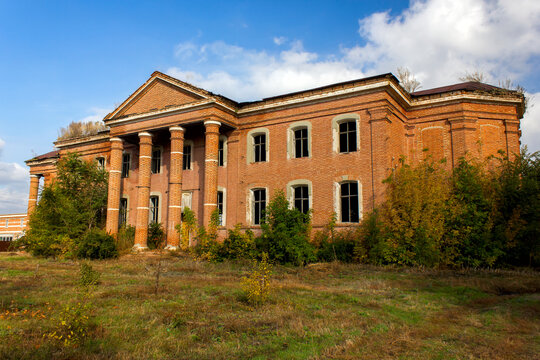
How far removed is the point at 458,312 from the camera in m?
7.76

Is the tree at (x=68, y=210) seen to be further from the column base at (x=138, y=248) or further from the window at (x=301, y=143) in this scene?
the window at (x=301, y=143)

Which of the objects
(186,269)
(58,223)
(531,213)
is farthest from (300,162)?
(58,223)

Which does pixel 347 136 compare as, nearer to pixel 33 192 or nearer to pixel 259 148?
pixel 259 148

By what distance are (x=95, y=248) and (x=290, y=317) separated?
14696 mm

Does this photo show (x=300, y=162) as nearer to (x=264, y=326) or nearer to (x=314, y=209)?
(x=314, y=209)

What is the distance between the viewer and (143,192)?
2056 cm

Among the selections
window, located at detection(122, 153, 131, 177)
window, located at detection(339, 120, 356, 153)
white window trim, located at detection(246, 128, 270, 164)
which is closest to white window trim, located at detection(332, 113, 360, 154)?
window, located at detection(339, 120, 356, 153)

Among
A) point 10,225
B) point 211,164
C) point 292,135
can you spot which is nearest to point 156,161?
point 211,164

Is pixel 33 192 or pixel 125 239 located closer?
pixel 125 239

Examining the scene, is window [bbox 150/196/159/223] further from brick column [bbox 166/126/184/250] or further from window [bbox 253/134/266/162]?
window [bbox 253/134/266/162]

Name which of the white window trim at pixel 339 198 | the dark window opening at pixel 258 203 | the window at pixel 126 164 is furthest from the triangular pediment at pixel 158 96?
the white window trim at pixel 339 198

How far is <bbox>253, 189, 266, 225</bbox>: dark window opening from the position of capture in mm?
19922

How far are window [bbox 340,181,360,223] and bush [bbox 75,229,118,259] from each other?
11.1 meters

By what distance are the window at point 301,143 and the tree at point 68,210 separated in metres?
11.5
